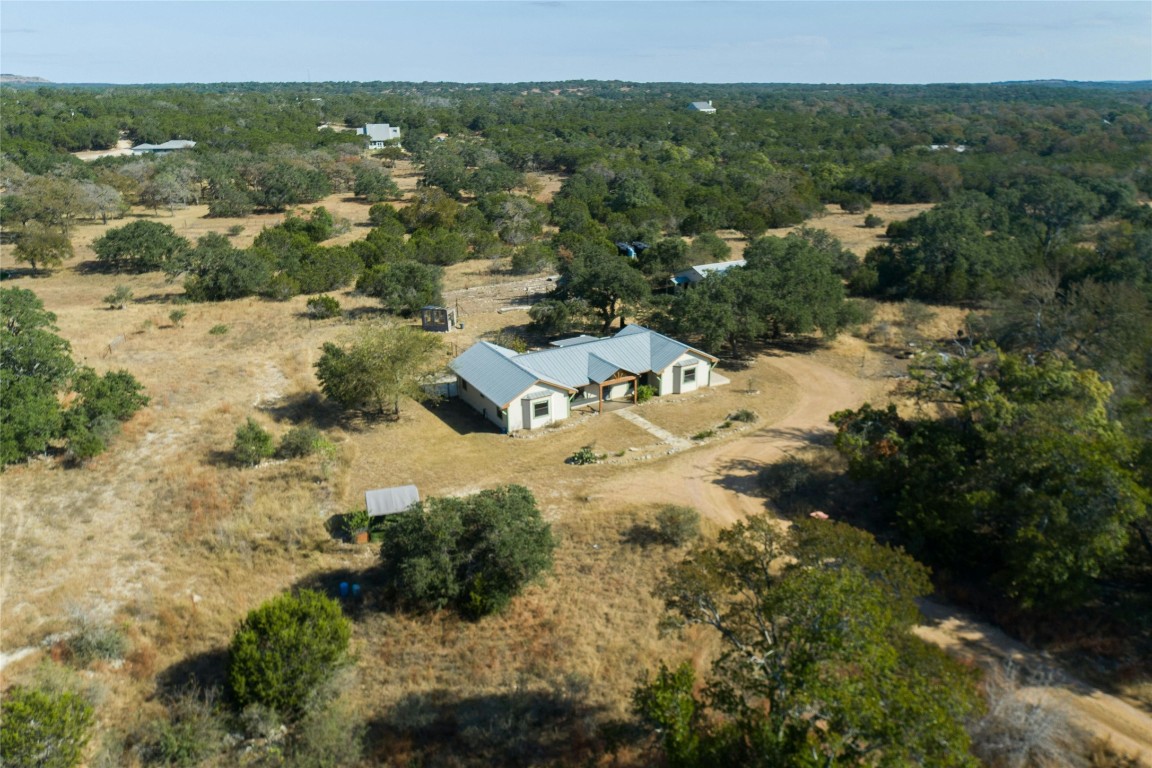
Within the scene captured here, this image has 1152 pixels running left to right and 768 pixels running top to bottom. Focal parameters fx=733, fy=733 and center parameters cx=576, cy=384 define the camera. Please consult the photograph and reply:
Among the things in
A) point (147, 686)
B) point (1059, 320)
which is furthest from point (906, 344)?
point (147, 686)

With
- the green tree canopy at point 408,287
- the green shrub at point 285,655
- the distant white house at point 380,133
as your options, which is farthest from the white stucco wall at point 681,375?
the distant white house at point 380,133

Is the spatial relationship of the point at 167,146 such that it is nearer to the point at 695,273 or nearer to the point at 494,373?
the point at 695,273

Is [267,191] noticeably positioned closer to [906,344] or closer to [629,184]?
[629,184]

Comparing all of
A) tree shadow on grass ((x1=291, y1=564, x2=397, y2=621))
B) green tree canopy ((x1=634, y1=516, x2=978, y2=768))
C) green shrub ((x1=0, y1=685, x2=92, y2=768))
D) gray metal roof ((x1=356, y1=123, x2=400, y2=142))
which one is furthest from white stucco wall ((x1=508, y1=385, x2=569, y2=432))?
gray metal roof ((x1=356, y1=123, x2=400, y2=142))

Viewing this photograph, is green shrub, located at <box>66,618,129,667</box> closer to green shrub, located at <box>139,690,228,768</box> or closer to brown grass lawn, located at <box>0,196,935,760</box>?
brown grass lawn, located at <box>0,196,935,760</box>

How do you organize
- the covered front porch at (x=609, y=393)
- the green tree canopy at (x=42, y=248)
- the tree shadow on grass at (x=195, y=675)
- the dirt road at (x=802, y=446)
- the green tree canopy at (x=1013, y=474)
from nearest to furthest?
the dirt road at (x=802, y=446), the tree shadow on grass at (x=195, y=675), the green tree canopy at (x=1013, y=474), the covered front porch at (x=609, y=393), the green tree canopy at (x=42, y=248)

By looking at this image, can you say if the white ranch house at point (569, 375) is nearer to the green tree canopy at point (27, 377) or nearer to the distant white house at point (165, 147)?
the green tree canopy at point (27, 377)
